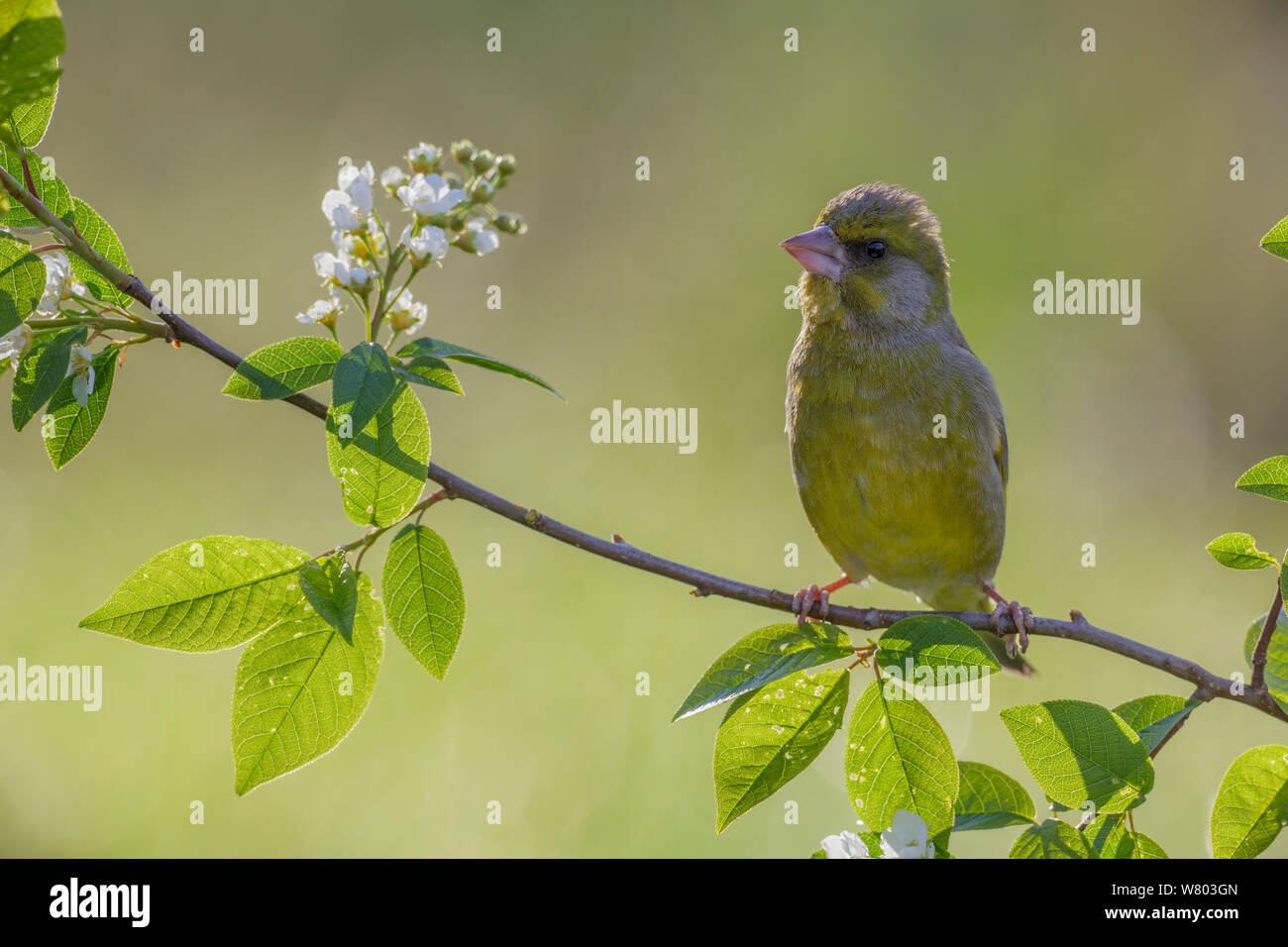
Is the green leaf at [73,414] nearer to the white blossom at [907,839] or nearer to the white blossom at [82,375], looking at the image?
the white blossom at [82,375]

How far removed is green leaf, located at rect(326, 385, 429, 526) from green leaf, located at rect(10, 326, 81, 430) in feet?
1.48

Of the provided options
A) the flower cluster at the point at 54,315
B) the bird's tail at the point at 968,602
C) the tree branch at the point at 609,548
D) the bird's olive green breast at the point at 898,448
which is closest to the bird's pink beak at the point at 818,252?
the bird's olive green breast at the point at 898,448

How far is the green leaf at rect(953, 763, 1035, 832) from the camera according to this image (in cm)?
212

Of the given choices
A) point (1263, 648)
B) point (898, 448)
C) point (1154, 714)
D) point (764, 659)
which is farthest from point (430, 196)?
point (898, 448)

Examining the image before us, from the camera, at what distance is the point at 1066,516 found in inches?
336

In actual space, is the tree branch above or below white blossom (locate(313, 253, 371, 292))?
below

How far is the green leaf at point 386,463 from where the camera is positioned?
192cm

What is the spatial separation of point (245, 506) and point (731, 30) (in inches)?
224

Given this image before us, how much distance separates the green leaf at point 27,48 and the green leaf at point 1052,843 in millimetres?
1913

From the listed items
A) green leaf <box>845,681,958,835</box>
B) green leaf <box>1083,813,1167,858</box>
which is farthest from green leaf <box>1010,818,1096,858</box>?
green leaf <box>845,681,958,835</box>

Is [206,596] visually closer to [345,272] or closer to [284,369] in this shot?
[284,369]

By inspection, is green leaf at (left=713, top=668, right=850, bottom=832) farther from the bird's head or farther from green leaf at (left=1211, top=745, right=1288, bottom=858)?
the bird's head

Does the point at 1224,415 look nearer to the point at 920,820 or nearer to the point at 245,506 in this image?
the point at 245,506

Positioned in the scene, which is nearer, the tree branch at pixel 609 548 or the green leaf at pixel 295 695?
the green leaf at pixel 295 695
